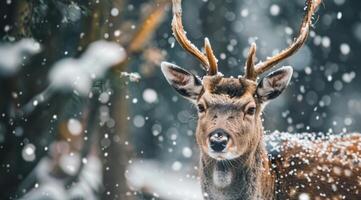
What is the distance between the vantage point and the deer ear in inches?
313

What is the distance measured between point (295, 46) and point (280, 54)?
15 centimetres

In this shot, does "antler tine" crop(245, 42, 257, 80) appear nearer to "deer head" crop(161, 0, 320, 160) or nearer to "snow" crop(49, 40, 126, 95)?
"deer head" crop(161, 0, 320, 160)

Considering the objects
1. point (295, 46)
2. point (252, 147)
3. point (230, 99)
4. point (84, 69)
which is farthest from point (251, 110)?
point (84, 69)

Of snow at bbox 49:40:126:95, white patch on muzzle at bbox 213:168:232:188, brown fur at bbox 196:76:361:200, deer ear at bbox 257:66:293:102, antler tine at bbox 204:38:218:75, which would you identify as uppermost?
snow at bbox 49:40:126:95

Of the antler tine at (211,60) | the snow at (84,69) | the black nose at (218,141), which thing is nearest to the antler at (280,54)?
the antler tine at (211,60)

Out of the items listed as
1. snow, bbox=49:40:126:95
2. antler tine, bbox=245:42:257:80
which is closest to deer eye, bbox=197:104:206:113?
antler tine, bbox=245:42:257:80

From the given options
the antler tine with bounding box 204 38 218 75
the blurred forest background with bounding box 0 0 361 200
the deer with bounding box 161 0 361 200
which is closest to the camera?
the deer with bounding box 161 0 361 200

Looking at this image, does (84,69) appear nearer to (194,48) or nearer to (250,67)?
(194,48)

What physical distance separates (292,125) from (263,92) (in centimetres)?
1244

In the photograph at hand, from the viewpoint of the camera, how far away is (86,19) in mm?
12305

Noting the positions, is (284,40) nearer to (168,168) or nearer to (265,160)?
(168,168)

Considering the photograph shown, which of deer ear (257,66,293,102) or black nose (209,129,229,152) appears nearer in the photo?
black nose (209,129,229,152)

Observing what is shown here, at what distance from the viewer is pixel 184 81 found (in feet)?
26.7

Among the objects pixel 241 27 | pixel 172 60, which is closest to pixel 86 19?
pixel 172 60
